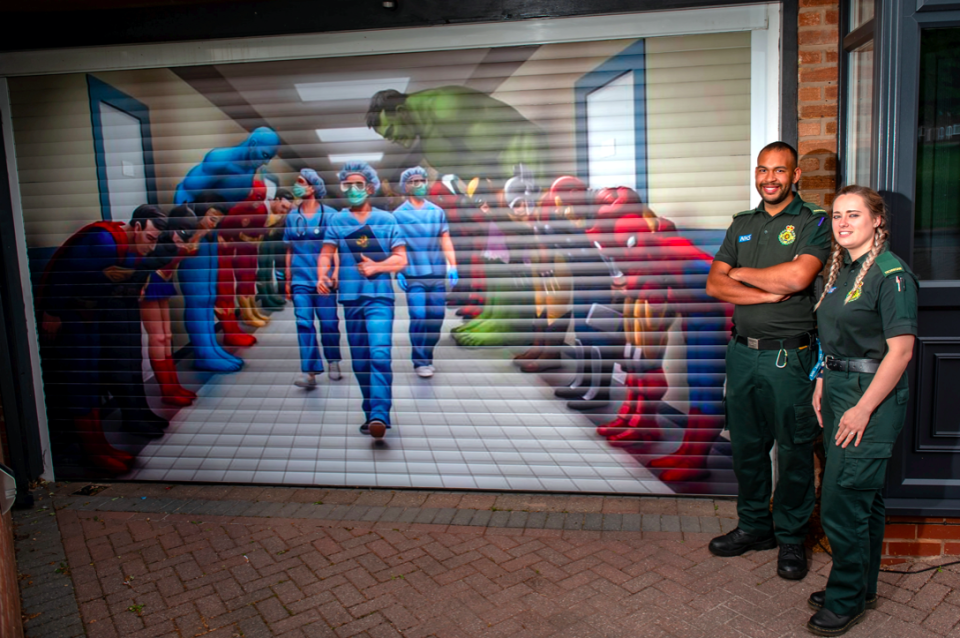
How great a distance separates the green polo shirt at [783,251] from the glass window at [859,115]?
586 millimetres

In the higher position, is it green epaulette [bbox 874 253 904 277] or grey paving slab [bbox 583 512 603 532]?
green epaulette [bbox 874 253 904 277]

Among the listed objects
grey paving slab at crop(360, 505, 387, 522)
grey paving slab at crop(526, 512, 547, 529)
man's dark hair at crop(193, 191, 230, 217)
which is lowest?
grey paving slab at crop(526, 512, 547, 529)

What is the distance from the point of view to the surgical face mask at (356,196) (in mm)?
4992

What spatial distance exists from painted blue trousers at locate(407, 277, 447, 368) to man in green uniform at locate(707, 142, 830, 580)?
76.2 inches

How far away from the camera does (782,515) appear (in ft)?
12.5

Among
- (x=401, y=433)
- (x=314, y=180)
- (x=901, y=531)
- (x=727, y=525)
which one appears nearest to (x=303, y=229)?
(x=314, y=180)

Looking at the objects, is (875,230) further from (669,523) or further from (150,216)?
(150,216)

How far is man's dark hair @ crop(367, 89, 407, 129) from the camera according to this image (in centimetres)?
486

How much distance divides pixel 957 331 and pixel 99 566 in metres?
5.10

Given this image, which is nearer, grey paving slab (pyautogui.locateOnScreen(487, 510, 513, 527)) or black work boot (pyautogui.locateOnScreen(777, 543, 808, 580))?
black work boot (pyautogui.locateOnScreen(777, 543, 808, 580))

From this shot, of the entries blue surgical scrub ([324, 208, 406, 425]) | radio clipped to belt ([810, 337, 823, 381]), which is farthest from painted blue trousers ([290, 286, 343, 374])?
radio clipped to belt ([810, 337, 823, 381])

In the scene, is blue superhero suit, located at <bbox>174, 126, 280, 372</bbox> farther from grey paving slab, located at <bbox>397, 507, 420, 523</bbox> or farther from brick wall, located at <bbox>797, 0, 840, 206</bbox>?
brick wall, located at <bbox>797, 0, 840, 206</bbox>

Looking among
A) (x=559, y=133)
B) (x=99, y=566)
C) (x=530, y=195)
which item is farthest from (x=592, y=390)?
(x=99, y=566)

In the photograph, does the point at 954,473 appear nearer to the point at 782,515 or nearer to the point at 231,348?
the point at 782,515
